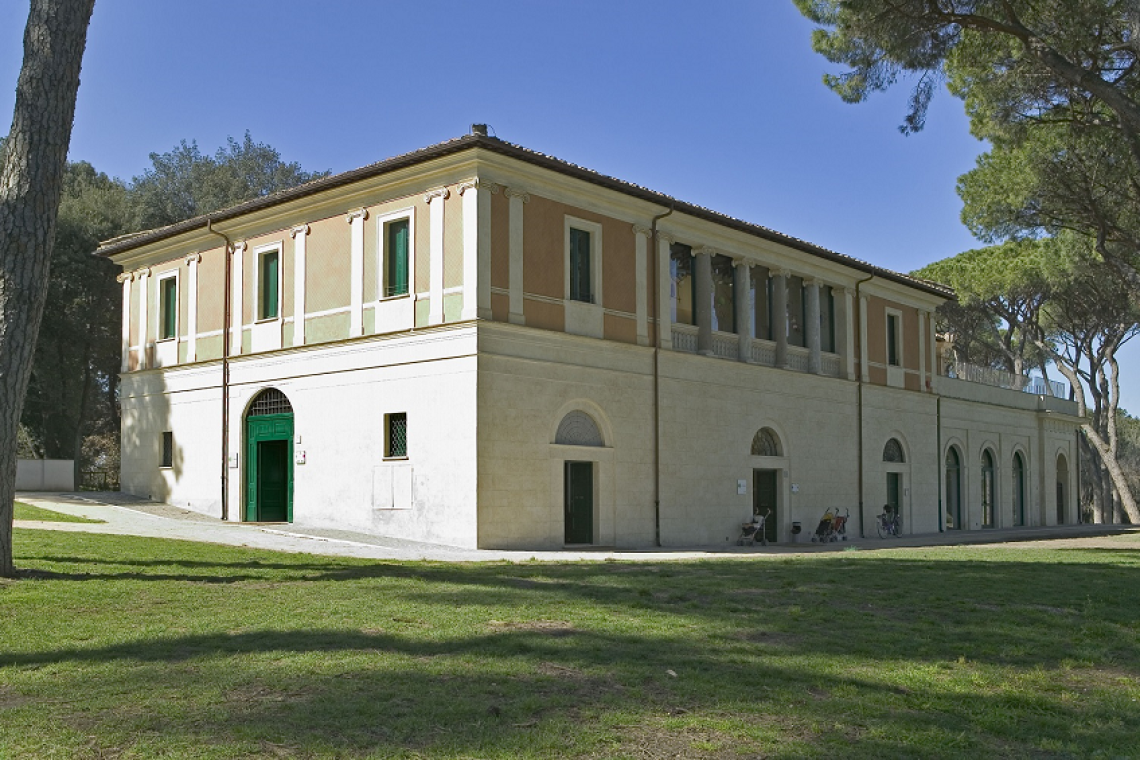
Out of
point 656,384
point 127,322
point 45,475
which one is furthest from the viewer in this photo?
point 45,475

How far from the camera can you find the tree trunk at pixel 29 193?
1160 centimetres

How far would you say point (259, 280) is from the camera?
26.5 metres

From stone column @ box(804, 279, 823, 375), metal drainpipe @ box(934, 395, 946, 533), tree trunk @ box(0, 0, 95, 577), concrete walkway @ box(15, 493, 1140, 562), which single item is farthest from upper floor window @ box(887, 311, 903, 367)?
tree trunk @ box(0, 0, 95, 577)

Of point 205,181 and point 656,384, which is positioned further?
point 205,181

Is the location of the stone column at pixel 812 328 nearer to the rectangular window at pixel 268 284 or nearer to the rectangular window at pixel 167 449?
the rectangular window at pixel 268 284

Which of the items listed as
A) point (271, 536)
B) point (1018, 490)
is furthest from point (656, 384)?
point (1018, 490)

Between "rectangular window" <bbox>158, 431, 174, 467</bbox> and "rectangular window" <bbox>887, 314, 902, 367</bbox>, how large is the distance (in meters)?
22.9

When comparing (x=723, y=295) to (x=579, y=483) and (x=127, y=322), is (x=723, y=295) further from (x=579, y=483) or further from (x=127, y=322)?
(x=127, y=322)

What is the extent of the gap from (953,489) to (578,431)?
70.1 feet

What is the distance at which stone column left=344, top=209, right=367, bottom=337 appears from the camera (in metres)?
23.8

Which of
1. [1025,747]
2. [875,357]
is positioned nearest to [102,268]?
[875,357]

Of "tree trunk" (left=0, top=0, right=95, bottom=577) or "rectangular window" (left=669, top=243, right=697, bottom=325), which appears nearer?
"tree trunk" (left=0, top=0, right=95, bottom=577)

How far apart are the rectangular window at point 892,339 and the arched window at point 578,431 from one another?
1603 centimetres

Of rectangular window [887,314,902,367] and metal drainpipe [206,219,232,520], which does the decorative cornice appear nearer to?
metal drainpipe [206,219,232,520]
